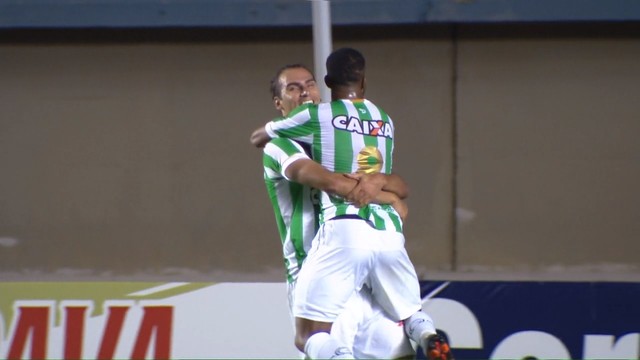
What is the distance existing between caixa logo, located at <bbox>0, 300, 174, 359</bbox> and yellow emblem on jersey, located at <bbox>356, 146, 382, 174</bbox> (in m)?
3.13

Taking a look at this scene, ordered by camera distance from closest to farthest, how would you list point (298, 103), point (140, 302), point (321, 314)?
point (321, 314) → point (298, 103) → point (140, 302)

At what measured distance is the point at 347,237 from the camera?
16.3 feet

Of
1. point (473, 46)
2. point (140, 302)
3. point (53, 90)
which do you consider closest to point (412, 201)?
point (473, 46)

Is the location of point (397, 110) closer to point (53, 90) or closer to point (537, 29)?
point (537, 29)

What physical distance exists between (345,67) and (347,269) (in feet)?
3.04

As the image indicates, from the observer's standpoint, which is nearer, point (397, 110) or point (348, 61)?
point (348, 61)

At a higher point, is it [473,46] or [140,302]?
[473,46]

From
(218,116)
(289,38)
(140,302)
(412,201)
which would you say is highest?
(289,38)

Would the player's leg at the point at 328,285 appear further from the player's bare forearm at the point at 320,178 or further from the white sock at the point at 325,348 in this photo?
the player's bare forearm at the point at 320,178

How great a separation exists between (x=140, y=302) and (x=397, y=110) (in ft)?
8.39

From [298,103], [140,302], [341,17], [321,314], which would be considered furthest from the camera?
[341,17]

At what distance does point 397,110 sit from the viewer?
8.90m

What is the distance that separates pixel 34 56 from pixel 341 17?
2528 mm

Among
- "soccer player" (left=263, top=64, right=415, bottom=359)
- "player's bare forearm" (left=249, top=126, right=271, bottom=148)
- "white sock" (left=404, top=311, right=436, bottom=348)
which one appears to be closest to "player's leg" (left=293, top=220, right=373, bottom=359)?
"soccer player" (left=263, top=64, right=415, bottom=359)
